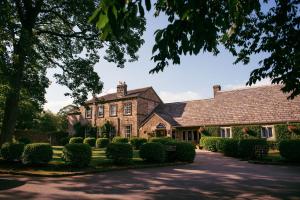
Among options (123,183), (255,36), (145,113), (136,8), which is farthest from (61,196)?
(145,113)

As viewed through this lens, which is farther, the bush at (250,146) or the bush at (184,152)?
the bush at (250,146)

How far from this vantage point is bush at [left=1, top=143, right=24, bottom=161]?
1623 centimetres

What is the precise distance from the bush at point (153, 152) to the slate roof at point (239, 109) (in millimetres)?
17121

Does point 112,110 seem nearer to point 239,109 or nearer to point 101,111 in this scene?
point 101,111

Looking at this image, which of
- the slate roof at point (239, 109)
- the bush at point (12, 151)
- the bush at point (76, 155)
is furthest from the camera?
the slate roof at point (239, 109)

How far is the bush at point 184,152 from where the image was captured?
19688mm

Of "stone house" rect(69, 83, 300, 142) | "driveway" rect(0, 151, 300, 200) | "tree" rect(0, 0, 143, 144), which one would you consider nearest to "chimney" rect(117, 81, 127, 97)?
"stone house" rect(69, 83, 300, 142)

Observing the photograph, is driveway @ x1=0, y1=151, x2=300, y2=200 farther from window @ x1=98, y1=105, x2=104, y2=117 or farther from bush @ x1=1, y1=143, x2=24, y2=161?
window @ x1=98, y1=105, x2=104, y2=117

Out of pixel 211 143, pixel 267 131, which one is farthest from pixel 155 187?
pixel 267 131

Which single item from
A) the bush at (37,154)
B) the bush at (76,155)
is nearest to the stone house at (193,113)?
the bush at (37,154)

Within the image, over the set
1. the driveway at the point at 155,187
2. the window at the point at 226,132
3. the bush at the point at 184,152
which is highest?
the window at the point at 226,132

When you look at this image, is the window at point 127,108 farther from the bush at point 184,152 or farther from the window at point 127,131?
the bush at point 184,152

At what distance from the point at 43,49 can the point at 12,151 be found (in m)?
8.09

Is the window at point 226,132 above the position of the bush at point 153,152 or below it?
above
